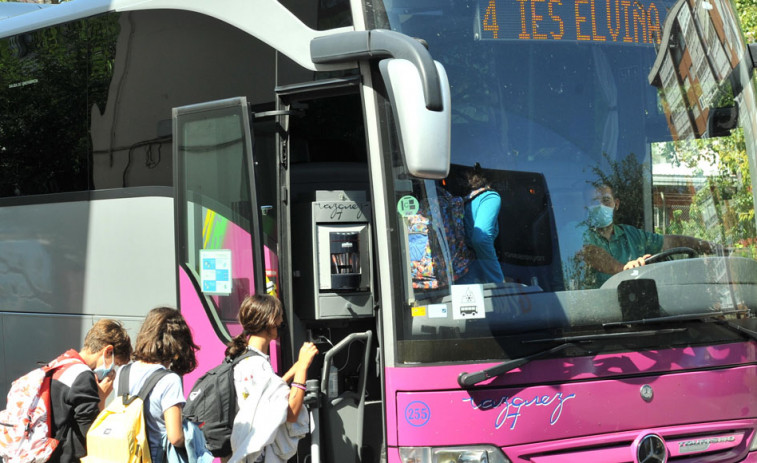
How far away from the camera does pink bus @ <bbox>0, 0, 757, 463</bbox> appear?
4.34 meters

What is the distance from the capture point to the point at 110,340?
5008 mm

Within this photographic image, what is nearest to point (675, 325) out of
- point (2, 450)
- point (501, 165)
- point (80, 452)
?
point (501, 165)

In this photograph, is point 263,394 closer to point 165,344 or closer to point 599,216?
point 165,344

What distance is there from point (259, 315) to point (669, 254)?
Answer: 7.00ft

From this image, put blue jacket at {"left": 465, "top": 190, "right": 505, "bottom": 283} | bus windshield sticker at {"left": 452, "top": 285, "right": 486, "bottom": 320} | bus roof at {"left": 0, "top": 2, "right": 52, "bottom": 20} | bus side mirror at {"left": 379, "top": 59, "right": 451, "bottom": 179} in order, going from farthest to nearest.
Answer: bus roof at {"left": 0, "top": 2, "right": 52, "bottom": 20} → blue jacket at {"left": 465, "top": 190, "right": 505, "bottom": 283} → bus windshield sticker at {"left": 452, "top": 285, "right": 486, "bottom": 320} → bus side mirror at {"left": 379, "top": 59, "right": 451, "bottom": 179}

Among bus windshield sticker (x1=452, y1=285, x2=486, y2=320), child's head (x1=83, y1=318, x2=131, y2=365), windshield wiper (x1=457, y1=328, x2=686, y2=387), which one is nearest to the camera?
windshield wiper (x1=457, y1=328, x2=686, y2=387)

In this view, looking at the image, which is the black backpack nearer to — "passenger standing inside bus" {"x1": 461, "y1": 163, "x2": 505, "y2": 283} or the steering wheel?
"passenger standing inside bus" {"x1": 461, "y1": 163, "x2": 505, "y2": 283}

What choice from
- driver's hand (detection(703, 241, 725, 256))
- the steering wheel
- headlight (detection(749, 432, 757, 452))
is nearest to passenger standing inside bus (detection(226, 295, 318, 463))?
the steering wheel

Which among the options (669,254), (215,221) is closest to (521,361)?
(669,254)

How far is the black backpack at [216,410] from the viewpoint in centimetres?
453

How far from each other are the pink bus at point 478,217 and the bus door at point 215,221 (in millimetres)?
14

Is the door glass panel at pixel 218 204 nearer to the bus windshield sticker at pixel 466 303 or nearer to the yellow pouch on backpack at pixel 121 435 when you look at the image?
the yellow pouch on backpack at pixel 121 435

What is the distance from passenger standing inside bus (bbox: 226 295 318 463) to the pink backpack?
0.98m

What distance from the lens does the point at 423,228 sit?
4398mm
